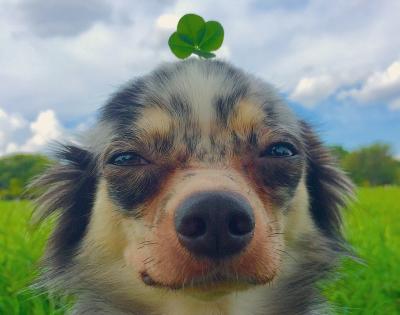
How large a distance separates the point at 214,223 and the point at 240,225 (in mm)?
112

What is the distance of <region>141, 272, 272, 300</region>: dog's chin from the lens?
215cm

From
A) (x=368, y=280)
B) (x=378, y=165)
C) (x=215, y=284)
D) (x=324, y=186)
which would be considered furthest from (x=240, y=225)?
(x=378, y=165)

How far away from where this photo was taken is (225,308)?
8.84 ft

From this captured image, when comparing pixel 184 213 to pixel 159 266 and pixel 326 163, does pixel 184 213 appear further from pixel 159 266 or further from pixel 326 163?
pixel 326 163

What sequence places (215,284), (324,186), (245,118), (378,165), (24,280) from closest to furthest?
(215,284) → (245,118) → (324,186) → (24,280) → (378,165)

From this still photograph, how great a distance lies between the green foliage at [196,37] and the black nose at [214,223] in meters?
1.41

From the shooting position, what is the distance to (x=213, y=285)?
7.15 feet

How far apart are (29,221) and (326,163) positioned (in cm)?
200

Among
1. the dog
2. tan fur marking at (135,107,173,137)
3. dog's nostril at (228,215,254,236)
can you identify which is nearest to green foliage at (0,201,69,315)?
the dog

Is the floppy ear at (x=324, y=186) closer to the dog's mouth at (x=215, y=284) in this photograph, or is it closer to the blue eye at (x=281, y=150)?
the blue eye at (x=281, y=150)

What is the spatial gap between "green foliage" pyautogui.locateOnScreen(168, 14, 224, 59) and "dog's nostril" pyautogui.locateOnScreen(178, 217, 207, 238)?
146 cm

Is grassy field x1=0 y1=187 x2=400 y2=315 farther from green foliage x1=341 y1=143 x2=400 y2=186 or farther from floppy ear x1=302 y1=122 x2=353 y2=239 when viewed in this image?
green foliage x1=341 y1=143 x2=400 y2=186

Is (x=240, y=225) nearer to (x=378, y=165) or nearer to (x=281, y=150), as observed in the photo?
(x=281, y=150)

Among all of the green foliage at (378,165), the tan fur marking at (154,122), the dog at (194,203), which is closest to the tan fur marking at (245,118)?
the dog at (194,203)
